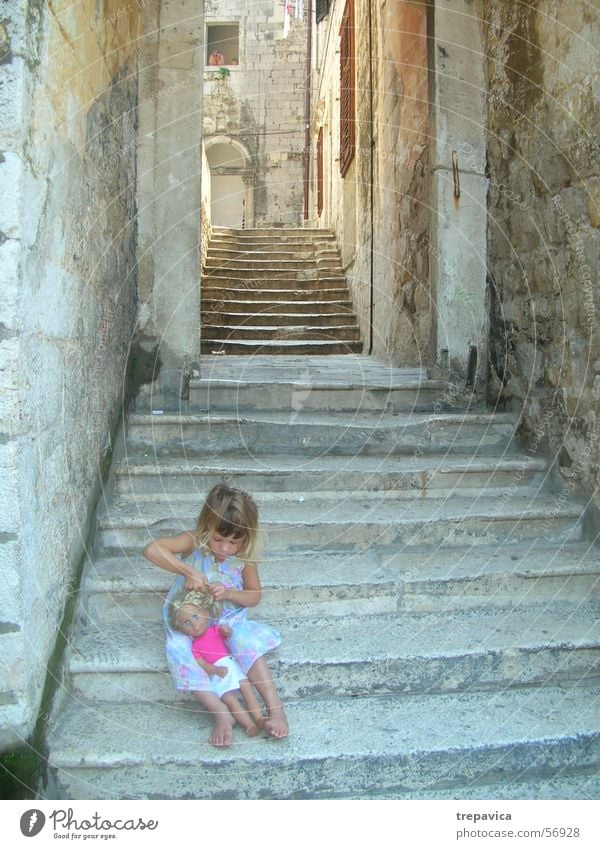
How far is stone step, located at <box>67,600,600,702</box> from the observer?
2.24 m

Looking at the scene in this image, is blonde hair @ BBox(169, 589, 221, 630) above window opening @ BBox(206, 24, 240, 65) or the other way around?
the other way around

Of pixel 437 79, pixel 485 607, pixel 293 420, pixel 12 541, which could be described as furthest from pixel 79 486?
pixel 437 79

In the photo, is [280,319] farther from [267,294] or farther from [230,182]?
[230,182]

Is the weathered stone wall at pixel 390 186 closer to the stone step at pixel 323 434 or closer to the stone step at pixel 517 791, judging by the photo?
the stone step at pixel 323 434

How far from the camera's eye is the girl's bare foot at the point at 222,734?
2013mm

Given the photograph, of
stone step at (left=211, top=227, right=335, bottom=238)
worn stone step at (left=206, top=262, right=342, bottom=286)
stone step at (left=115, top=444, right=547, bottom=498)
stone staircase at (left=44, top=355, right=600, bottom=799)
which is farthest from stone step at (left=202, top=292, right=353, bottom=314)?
stone step at (left=115, top=444, right=547, bottom=498)

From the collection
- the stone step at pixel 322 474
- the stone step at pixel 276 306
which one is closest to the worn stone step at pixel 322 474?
the stone step at pixel 322 474

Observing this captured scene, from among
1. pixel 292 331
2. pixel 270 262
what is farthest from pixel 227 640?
pixel 270 262

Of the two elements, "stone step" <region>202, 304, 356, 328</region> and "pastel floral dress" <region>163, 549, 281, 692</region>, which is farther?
"stone step" <region>202, 304, 356, 328</region>

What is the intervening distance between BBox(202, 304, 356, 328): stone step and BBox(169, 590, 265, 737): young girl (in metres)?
5.32

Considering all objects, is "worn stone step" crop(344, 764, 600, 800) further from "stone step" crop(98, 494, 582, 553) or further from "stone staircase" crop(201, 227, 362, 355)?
"stone staircase" crop(201, 227, 362, 355)

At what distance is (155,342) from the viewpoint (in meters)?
3.66

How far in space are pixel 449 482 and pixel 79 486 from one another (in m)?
1.56

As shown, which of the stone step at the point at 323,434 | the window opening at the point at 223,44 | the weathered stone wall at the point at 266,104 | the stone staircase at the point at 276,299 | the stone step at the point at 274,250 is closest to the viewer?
the stone step at the point at 323,434
